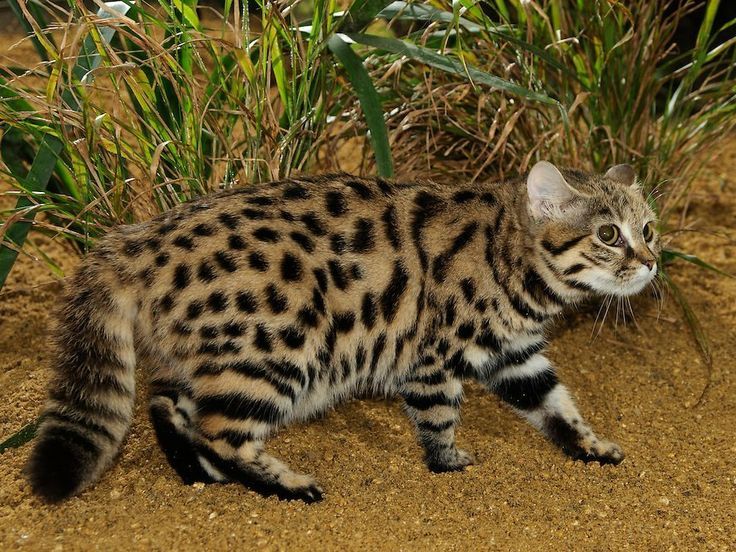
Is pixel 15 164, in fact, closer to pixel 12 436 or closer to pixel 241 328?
pixel 12 436

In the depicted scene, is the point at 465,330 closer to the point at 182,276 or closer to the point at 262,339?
the point at 262,339

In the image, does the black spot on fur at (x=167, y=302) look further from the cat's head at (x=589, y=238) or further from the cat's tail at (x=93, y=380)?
the cat's head at (x=589, y=238)

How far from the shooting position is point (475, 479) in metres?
3.42

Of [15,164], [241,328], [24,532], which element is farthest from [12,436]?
[15,164]

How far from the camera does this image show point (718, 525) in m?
3.16

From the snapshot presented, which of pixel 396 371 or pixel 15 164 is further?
pixel 15 164

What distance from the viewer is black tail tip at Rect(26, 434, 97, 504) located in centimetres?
296

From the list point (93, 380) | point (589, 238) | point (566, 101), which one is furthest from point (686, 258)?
point (93, 380)

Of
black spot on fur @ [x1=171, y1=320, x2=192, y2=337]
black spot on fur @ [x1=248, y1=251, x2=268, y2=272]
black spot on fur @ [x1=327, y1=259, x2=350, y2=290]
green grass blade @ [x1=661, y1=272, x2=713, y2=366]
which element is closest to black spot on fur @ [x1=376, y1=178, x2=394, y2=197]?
black spot on fur @ [x1=327, y1=259, x2=350, y2=290]

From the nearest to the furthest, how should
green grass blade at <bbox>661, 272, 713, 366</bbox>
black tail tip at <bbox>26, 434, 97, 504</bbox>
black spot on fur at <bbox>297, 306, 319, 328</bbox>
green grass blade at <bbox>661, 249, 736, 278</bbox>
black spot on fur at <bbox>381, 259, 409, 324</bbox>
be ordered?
black tail tip at <bbox>26, 434, 97, 504</bbox> → black spot on fur at <bbox>297, 306, 319, 328</bbox> → black spot on fur at <bbox>381, 259, 409, 324</bbox> → green grass blade at <bbox>661, 272, 713, 366</bbox> → green grass blade at <bbox>661, 249, 736, 278</bbox>

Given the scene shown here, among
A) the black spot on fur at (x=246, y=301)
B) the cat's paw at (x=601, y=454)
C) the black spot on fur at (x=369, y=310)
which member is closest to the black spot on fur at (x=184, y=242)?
the black spot on fur at (x=246, y=301)

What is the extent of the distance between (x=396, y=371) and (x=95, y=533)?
1.20 m

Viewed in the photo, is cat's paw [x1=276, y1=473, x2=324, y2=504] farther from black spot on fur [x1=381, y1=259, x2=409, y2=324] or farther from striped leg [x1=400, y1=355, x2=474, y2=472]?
black spot on fur [x1=381, y1=259, x2=409, y2=324]

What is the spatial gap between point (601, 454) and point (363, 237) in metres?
1.23
